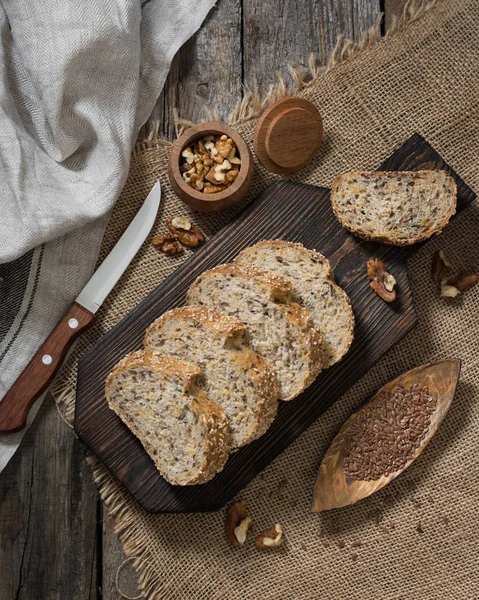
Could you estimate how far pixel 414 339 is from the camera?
9.58 ft

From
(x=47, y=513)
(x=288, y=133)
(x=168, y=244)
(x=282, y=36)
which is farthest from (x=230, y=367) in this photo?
(x=282, y=36)

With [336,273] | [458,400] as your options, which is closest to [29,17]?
[336,273]

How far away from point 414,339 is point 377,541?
950 millimetres

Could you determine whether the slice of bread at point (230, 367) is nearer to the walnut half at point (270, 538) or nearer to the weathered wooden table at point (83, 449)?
the walnut half at point (270, 538)

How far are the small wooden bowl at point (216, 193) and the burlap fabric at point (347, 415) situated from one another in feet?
0.61

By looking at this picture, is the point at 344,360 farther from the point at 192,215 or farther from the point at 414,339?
the point at 192,215

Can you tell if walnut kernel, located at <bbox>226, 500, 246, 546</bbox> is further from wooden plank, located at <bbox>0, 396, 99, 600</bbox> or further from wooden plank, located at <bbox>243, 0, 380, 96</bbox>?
wooden plank, located at <bbox>243, 0, 380, 96</bbox>

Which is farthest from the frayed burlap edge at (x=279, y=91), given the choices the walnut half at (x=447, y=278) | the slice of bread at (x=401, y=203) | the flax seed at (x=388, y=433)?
the flax seed at (x=388, y=433)

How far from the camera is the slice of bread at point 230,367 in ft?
7.95

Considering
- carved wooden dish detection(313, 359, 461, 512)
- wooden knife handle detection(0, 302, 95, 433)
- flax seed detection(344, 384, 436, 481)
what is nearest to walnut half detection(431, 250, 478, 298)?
carved wooden dish detection(313, 359, 461, 512)

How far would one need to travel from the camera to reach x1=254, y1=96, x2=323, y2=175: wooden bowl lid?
8.96 feet

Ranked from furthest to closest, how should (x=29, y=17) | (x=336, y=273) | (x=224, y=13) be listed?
(x=224, y=13) < (x=336, y=273) < (x=29, y=17)

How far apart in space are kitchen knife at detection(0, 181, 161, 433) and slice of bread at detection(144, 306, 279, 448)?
0.40m

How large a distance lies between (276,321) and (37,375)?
3.49ft
